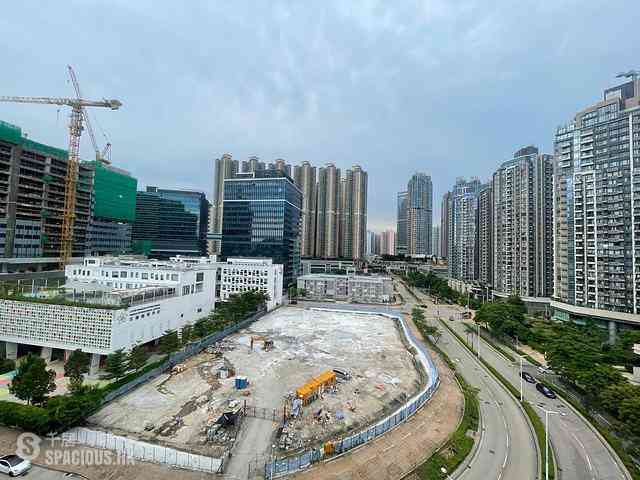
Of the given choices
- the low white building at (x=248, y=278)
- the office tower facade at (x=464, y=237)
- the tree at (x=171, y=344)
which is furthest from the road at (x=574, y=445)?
the office tower facade at (x=464, y=237)

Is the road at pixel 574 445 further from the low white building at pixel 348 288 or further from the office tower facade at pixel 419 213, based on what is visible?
the office tower facade at pixel 419 213

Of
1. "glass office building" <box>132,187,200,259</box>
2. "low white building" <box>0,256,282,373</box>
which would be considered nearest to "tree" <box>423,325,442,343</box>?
"low white building" <box>0,256,282,373</box>

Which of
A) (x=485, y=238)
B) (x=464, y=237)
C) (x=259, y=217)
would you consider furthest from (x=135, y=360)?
(x=464, y=237)

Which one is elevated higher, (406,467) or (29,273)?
(29,273)

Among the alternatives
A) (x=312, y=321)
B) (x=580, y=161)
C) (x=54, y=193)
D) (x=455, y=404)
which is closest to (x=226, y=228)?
(x=54, y=193)

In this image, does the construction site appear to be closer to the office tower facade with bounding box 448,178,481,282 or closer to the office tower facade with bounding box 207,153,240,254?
the office tower facade with bounding box 448,178,481,282

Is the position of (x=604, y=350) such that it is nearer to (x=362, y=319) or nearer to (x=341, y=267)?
(x=362, y=319)

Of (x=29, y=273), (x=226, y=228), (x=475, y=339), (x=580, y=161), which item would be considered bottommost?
(x=475, y=339)

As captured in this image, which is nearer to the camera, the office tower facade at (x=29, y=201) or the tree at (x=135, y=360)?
the tree at (x=135, y=360)
